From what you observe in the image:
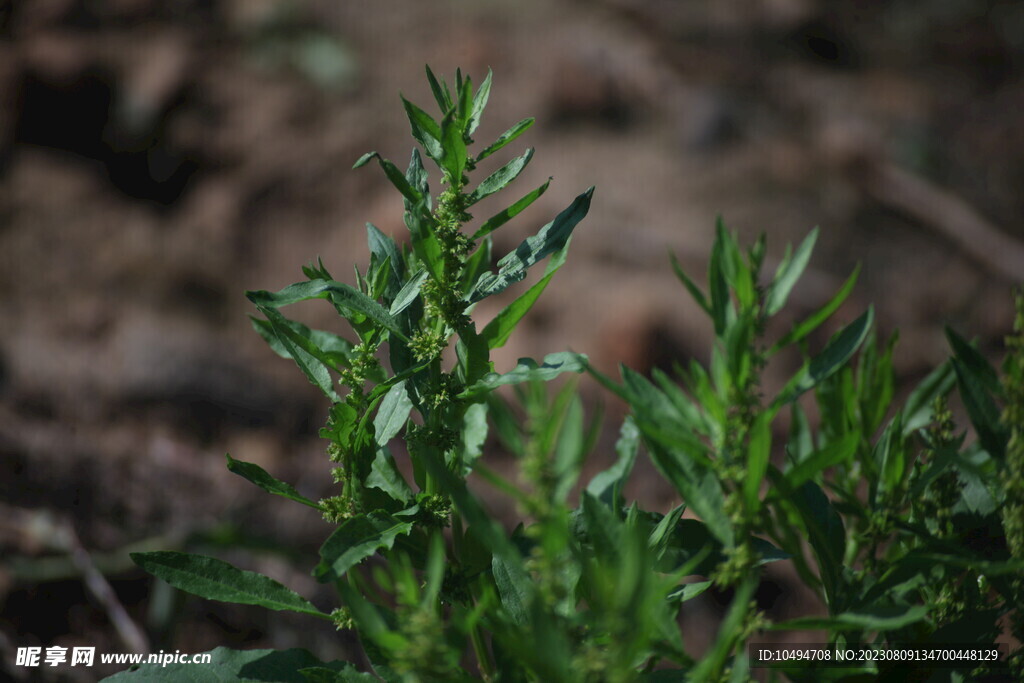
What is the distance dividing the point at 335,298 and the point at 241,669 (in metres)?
0.30

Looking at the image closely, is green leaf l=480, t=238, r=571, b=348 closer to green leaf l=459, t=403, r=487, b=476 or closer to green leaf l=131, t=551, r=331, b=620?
green leaf l=459, t=403, r=487, b=476

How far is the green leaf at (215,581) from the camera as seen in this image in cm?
66

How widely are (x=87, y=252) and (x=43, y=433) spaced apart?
2.48ft

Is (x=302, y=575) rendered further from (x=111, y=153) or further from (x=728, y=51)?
(x=728, y=51)

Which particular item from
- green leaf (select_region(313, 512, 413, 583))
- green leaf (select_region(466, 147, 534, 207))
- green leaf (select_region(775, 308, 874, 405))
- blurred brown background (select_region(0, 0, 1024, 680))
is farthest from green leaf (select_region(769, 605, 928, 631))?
blurred brown background (select_region(0, 0, 1024, 680))

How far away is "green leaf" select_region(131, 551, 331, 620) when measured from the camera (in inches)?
26.1

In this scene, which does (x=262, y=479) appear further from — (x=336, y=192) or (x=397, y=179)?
(x=336, y=192)

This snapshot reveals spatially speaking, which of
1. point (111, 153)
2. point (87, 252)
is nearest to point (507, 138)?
point (87, 252)

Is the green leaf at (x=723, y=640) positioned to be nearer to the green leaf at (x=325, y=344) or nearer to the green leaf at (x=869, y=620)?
the green leaf at (x=869, y=620)

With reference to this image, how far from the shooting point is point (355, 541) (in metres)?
0.60

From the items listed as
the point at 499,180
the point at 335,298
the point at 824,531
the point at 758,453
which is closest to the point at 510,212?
the point at 499,180

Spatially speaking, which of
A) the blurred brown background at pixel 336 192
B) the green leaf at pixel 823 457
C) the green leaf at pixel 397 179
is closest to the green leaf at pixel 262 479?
the green leaf at pixel 397 179

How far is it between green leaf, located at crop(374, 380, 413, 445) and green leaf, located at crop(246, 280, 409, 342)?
0.20 feet

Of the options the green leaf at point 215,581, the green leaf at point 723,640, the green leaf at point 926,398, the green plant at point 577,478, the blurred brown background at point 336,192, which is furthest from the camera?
the blurred brown background at point 336,192
